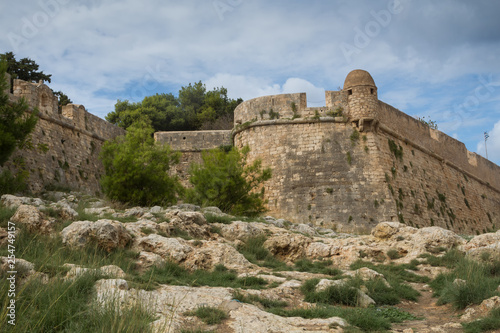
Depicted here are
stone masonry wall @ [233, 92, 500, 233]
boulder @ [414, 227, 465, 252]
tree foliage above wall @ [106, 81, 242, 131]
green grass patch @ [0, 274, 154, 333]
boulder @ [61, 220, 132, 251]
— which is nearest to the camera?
green grass patch @ [0, 274, 154, 333]

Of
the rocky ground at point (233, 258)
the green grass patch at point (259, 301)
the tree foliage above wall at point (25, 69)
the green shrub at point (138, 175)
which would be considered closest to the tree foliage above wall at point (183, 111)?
the tree foliage above wall at point (25, 69)

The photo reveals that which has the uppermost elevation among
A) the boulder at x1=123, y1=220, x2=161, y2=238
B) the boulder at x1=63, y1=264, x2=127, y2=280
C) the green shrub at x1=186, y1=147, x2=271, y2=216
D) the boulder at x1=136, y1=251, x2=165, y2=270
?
the green shrub at x1=186, y1=147, x2=271, y2=216

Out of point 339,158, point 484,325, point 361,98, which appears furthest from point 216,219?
point 361,98

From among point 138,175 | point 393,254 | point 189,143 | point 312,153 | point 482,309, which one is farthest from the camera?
point 189,143

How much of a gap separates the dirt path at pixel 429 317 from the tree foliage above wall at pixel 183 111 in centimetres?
2174

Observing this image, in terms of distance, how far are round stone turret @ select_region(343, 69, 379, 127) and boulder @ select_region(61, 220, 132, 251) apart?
40.1 feet

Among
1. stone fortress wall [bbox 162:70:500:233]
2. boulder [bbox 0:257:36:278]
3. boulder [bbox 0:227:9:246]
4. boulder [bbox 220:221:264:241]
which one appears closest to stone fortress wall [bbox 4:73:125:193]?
stone fortress wall [bbox 162:70:500:233]

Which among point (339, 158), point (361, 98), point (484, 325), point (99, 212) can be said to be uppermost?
point (361, 98)

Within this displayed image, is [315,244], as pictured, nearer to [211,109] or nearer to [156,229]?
[156,229]

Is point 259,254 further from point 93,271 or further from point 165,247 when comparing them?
point 93,271

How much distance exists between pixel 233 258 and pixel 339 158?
34.2ft

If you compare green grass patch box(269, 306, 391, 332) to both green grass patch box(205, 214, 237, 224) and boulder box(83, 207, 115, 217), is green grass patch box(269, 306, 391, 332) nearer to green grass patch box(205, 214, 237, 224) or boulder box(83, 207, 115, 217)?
green grass patch box(205, 214, 237, 224)

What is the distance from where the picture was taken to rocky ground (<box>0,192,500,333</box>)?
530cm

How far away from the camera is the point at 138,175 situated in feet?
48.6
